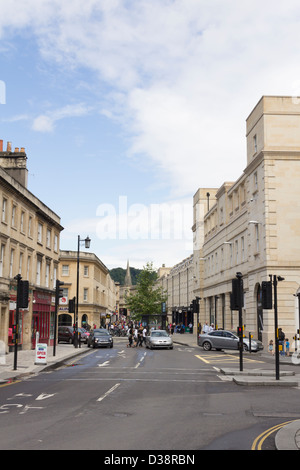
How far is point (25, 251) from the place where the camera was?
35656mm

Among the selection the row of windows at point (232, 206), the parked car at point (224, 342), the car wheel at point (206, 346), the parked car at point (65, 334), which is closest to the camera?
the parked car at point (224, 342)

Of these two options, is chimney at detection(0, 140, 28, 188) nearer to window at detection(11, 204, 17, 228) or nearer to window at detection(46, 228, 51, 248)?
window at detection(11, 204, 17, 228)

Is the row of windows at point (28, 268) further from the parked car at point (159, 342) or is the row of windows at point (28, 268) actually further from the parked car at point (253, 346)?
the parked car at point (253, 346)

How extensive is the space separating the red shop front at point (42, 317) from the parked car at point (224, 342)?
12508mm

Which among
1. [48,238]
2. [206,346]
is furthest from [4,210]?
[206,346]

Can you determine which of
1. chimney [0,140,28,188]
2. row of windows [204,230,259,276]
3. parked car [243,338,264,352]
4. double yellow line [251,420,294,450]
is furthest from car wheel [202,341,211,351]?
double yellow line [251,420,294,450]

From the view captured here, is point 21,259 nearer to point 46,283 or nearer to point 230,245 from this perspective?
point 46,283

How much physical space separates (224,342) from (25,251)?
15310 mm

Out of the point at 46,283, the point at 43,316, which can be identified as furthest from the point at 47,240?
the point at 43,316

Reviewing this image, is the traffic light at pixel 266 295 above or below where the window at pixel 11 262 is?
below

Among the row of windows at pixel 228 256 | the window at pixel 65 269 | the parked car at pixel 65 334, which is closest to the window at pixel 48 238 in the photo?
the parked car at pixel 65 334

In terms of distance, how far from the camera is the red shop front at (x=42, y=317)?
3791cm

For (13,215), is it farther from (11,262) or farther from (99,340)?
(99,340)

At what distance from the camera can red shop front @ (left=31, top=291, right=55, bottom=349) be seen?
124 ft
